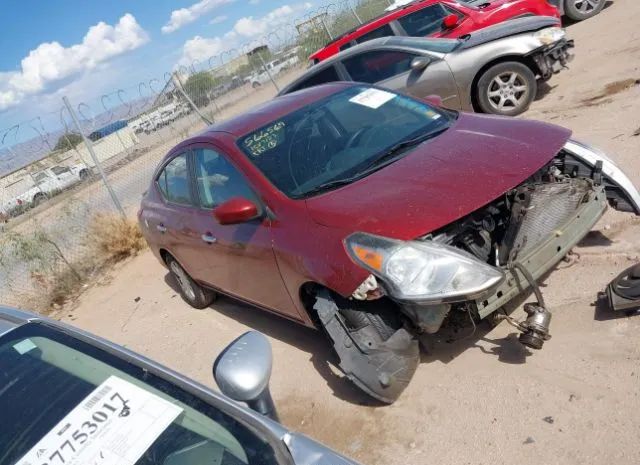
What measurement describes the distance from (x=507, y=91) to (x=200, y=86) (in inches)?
391

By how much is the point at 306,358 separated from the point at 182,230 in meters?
1.64

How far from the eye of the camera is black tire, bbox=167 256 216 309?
18.2 ft

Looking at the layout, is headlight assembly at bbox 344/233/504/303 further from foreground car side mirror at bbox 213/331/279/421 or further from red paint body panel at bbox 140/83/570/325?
foreground car side mirror at bbox 213/331/279/421

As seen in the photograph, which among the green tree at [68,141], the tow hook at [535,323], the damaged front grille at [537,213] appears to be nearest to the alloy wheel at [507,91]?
the damaged front grille at [537,213]

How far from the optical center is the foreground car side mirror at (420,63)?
7.62 meters

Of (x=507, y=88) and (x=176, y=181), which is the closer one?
(x=176, y=181)

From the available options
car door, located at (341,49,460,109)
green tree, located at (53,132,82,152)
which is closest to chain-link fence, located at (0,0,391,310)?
green tree, located at (53,132,82,152)

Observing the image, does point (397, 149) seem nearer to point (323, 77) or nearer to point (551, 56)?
point (551, 56)

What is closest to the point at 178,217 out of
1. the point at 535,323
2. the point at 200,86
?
the point at 535,323

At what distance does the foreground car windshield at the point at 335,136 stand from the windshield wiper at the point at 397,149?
0.05 ft

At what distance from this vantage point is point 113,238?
886cm

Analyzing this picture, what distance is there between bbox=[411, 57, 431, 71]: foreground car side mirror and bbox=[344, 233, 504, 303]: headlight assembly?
5.29 m

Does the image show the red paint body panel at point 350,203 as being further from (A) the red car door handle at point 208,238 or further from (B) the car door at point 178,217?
(B) the car door at point 178,217

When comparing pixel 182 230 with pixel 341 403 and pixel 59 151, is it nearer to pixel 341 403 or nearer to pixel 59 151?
pixel 341 403
